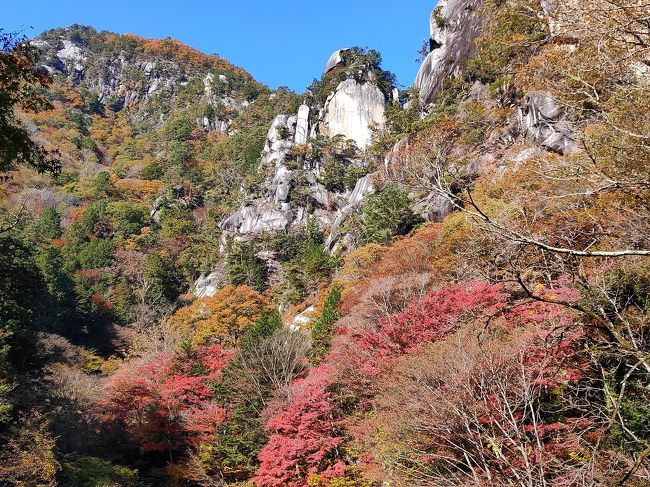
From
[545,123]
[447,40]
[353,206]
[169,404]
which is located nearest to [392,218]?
[545,123]

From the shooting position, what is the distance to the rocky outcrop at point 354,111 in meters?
50.2

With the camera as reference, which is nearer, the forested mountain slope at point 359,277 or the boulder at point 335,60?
the forested mountain slope at point 359,277

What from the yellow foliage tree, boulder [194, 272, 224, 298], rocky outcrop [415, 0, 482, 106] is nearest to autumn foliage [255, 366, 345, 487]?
the yellow foliage tree

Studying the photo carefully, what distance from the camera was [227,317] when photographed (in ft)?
86.1

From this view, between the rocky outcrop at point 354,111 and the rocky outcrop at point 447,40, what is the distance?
11422 millimetres

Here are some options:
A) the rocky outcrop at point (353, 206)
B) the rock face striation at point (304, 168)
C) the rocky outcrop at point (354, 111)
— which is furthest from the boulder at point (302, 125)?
the rocky outcrop at point (353, 206)

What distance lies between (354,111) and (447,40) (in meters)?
16.0

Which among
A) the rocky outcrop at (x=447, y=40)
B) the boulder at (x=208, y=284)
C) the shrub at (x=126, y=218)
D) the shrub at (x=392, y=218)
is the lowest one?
the boulder at (x=208, y=284)

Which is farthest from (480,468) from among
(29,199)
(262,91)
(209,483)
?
(262,91)

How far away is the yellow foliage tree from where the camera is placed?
25844 millimetres

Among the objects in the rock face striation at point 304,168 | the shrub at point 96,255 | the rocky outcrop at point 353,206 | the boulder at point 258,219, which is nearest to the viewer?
the rocky outcrop at point 353,206

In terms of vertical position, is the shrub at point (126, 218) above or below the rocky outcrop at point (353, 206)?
above

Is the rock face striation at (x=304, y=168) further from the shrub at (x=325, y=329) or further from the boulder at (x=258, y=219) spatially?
the shrub at (x=325, y=329)

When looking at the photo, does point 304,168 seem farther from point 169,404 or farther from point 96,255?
point 169,404
